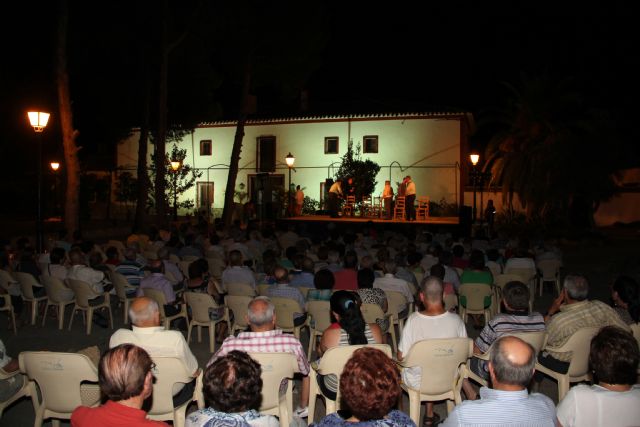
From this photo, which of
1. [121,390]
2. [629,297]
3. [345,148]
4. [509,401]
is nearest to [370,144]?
[345,148]

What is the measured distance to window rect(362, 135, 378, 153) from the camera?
26484mm

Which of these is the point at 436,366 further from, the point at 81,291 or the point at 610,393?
the point at 81,291

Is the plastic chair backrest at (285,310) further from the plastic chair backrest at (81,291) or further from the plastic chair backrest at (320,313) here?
the plastic chair backrest at (81,291)

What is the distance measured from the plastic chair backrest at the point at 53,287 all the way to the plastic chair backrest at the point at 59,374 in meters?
3.83

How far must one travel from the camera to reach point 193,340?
7148mm

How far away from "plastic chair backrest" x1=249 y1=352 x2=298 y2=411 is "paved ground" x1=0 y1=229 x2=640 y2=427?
108 cm

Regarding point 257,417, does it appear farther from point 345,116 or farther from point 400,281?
point 345,116

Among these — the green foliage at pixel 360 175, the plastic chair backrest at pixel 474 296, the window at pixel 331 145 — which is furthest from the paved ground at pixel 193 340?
the window at pixel 331 145

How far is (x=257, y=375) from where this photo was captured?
2574mm

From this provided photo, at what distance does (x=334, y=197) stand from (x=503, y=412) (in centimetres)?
1887

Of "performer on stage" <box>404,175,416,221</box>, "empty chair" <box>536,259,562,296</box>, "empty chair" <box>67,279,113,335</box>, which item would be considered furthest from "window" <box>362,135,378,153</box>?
"empty chair" <box>67,279,113,335</box>

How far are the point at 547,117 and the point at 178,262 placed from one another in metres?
19.8

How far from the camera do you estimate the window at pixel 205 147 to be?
100 ft

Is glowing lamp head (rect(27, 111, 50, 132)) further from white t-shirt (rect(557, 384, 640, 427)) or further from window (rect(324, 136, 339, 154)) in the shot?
window (rect(324, 136, 339, 154))
